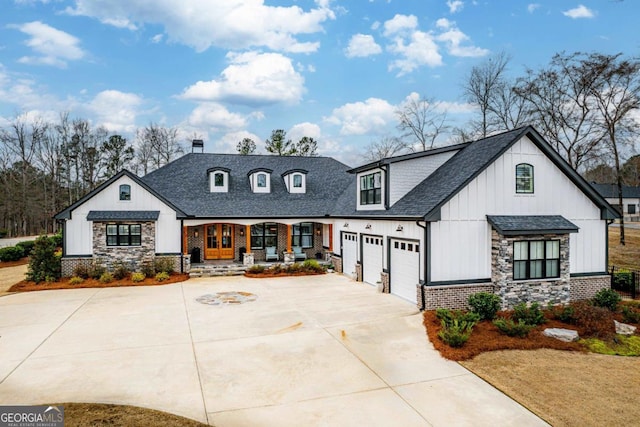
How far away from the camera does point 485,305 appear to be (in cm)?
1099

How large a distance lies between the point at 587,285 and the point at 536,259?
2904 millimetres

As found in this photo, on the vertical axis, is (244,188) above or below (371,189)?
above

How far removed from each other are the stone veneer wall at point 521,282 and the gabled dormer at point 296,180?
1342 centimetres

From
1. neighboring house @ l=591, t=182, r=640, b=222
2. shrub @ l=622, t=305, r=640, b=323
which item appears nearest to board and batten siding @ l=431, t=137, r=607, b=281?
shrub @ l=622, t=305, r=640, b=323

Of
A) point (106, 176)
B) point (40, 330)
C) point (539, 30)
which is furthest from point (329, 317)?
point (106, 176)

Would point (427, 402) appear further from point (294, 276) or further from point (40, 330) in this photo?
point (294, 276)

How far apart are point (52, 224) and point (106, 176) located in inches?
599

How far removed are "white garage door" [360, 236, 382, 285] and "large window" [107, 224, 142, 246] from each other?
11.2m

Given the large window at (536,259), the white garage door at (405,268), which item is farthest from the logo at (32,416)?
the large window at (536,259)

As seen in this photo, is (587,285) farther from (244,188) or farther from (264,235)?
(244,188)

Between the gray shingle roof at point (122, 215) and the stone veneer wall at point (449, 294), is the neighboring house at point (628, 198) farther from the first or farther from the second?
the gray shingle roof at point (122, 215)

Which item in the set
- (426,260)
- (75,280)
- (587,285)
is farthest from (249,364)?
(75,280)

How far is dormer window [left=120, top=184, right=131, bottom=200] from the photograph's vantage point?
738 inches

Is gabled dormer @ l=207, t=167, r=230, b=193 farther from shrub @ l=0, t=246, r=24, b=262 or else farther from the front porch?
shrub @ l=0, t=246, r=24, b=262
